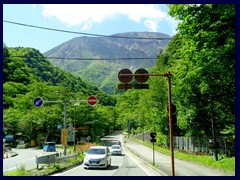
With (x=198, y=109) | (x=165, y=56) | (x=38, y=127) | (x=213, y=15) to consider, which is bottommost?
(x=38, y=127)

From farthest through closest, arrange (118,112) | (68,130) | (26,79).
Result: (118,112), (26,79), (68,130)

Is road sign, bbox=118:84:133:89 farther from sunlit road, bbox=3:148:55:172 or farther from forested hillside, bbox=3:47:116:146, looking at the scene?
forested hillside, bbox=3:47:116:146

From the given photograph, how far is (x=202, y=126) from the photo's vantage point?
106 ft

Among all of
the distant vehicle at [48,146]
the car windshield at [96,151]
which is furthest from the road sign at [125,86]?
the distant vehicle at [48,146]

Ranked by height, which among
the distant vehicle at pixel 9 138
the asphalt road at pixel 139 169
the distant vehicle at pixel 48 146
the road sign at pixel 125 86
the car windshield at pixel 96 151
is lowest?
the distant vehicle at pixel 48 146

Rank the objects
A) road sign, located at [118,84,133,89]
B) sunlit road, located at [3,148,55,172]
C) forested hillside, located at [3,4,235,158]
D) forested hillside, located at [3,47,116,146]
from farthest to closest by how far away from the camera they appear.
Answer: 1. forested hillside, located at [3,47,116,146]
2. sunlit road, located at [3,148,55,172]
3. forested hillside, located at [3,4,235,158]
4. road sign, located at [118,84,133,89]

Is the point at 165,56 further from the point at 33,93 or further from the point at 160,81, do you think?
the point at 33,93

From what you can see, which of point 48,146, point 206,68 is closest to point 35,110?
point 48,146

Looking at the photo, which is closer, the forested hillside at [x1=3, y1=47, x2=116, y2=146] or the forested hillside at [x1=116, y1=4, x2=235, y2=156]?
the forested hillside at [x1=116, y1=4, x2=235, y2=156]

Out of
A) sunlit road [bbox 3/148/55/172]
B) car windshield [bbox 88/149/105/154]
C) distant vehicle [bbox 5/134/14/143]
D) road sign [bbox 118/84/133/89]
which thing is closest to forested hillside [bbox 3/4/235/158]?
distant vehicle [bbox 5/134/14/143]

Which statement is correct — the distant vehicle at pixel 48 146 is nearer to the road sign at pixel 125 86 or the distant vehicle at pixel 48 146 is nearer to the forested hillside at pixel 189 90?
the forested hillside at pixel 189 90

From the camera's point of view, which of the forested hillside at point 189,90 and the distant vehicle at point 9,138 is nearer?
the forested hillside at point 189,90
